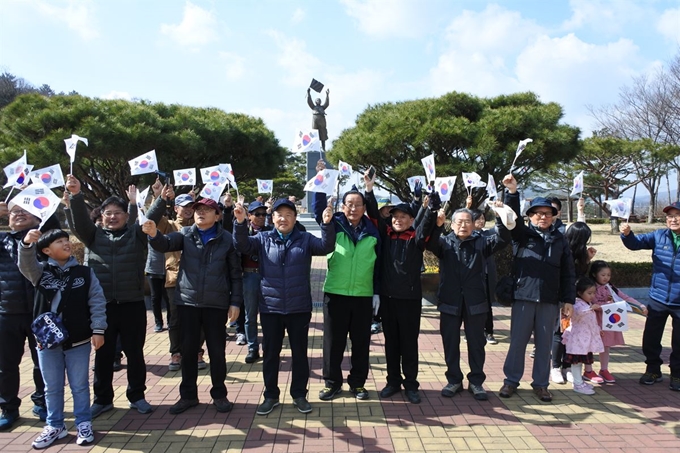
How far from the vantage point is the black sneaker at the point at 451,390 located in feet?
14.2

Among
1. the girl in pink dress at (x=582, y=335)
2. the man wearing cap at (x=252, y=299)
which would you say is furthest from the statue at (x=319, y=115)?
the girl in pink dress at (x=582, y=335)

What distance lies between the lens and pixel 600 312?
4.85m

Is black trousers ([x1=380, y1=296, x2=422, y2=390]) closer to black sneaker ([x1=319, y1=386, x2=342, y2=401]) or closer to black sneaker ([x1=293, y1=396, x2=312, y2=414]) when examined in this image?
black sneaker ([x1=319, y1=386, x2=342, y2=401])

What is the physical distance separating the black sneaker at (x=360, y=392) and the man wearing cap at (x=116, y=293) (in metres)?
1.84

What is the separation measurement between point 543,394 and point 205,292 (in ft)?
10.7

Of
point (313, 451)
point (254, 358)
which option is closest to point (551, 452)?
point (313, 451)

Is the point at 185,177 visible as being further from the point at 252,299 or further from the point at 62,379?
the point at 62,379

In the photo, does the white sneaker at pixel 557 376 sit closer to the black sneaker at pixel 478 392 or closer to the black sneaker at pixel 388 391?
the black sneaker at pixel 478 392

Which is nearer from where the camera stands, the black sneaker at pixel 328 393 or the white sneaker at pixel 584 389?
the black sneaker at pixel 328 393

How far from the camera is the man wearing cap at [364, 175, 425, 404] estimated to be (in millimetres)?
4215

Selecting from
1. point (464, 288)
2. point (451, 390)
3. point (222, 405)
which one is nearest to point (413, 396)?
point (451, 390)

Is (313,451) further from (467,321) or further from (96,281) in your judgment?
(96,281)

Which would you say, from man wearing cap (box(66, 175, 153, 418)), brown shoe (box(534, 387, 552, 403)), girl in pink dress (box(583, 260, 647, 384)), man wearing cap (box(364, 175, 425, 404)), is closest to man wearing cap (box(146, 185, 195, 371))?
man wearing cap (box(66, 175, 153, 418))

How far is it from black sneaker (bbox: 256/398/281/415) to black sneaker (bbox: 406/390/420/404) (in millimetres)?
1229
